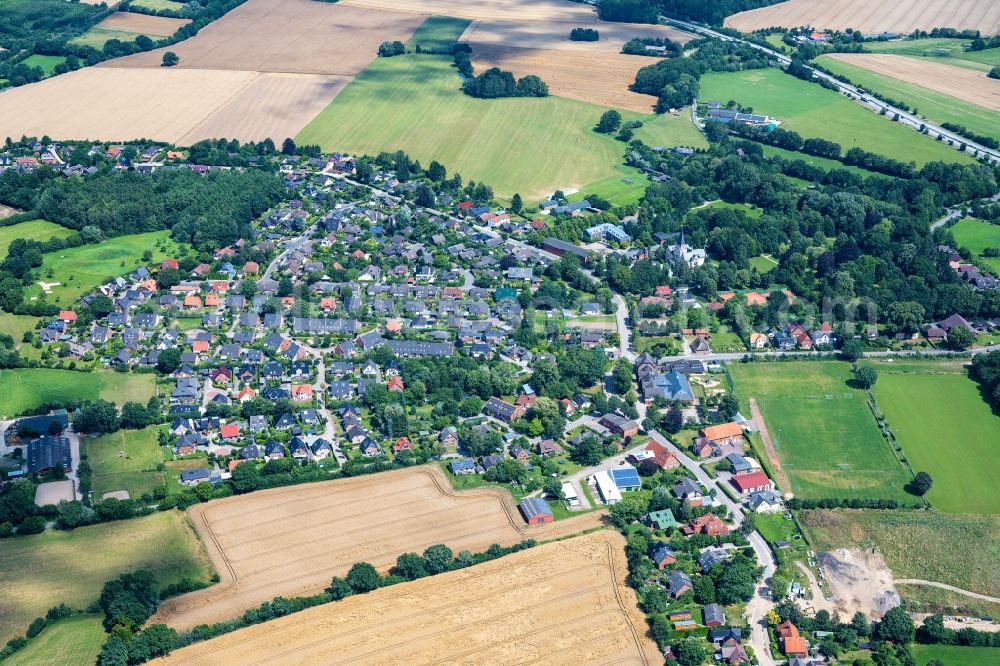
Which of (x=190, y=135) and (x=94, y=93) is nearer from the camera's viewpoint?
(x=190, y=135)

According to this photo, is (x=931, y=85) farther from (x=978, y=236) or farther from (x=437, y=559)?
(x=437, y=559)

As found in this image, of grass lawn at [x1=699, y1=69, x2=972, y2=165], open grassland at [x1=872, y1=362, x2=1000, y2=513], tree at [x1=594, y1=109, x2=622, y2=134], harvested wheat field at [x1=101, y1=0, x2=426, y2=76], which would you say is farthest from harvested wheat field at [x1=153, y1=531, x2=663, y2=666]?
harvested wheat field at [x1=101, y1=0, x2=426, y2=76]

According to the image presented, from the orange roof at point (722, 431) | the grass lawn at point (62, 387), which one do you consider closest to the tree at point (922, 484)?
the orange roof at point (722, 431)

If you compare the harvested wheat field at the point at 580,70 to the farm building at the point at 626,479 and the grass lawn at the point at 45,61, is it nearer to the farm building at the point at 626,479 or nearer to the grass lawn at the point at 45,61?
the grass lawn at the point at 45,61

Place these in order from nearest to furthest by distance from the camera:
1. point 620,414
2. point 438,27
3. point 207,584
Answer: point 207,584
point 620,414
point 438,27

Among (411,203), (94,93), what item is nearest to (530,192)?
(411,203)

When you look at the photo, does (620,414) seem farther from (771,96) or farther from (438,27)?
(438,27)

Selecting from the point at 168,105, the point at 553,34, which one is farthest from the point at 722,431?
the point at 553,34

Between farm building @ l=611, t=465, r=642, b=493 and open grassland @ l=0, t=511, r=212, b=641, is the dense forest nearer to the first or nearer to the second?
farm building @ l=611, t=465, r=642, b=493
